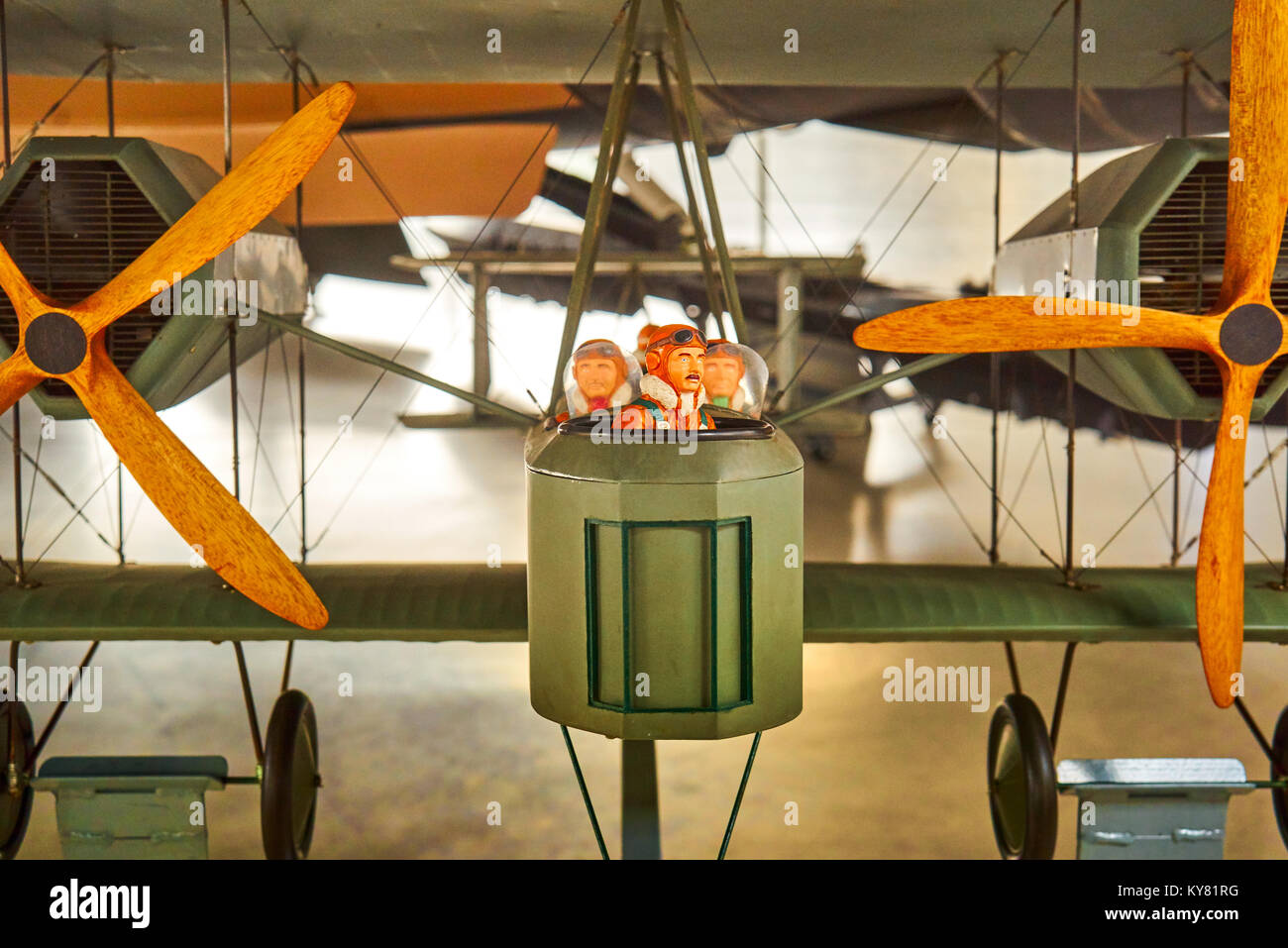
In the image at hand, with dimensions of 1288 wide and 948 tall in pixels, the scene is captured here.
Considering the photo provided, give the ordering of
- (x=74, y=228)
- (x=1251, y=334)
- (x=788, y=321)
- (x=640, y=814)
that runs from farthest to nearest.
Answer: (x=788, y=321) → (x=74, y=228) → (x=640, y=814) → (x=1251, y=334)

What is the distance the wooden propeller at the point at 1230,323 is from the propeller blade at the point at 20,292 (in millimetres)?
2629

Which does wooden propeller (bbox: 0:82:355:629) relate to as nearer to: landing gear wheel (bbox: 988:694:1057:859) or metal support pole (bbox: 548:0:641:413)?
metal support pole (bbox: 548:0:641:413)

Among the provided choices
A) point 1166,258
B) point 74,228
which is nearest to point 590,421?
point 74,228

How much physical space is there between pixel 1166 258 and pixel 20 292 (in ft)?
13.5

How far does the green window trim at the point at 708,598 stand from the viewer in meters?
3.04

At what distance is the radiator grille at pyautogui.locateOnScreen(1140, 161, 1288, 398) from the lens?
446 centimetres

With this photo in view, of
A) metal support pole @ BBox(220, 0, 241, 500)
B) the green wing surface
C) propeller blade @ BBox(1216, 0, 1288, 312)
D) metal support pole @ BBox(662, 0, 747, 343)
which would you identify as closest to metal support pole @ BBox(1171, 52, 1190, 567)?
the green wing surface

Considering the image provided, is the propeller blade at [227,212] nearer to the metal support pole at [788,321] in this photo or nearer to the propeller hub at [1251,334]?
the propeller hub at [1251,334]

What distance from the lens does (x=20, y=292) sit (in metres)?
3.84

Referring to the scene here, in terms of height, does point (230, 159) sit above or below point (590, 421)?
above

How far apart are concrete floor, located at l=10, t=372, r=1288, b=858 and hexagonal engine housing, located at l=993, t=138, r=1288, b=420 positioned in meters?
2.35

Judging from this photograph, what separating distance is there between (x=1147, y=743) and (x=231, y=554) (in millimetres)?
5382

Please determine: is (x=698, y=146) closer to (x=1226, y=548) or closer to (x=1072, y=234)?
(x=1072, y=234)
